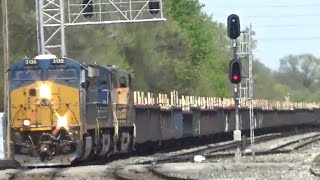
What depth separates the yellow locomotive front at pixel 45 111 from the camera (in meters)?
23.4

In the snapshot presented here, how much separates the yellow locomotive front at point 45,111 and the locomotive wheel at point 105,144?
8.27 feet

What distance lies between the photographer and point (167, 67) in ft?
221

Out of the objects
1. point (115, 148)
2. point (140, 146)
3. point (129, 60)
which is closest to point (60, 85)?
point (115, 148)

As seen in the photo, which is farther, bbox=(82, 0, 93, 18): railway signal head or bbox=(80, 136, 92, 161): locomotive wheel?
bbox=(82, 0, 93, 18): railway signal head

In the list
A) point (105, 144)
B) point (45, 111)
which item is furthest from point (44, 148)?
point (105, 144)

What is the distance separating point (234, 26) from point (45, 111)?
18.2ft

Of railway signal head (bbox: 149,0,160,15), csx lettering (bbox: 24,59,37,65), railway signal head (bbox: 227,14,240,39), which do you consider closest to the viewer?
railway signal head (bbox: 227,14,240,39)

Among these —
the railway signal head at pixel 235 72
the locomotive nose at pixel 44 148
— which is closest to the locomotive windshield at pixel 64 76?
the locomotive nose at pixel 44 148

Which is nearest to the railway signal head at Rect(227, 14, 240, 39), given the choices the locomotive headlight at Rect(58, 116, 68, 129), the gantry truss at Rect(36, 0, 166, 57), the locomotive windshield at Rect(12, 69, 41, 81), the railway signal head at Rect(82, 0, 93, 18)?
the locomotive headlight at Rect(58, 116, 68, 129)

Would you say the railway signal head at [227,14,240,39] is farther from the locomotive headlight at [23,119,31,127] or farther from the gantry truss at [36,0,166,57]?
the gantry truss at [36,0,166,57]

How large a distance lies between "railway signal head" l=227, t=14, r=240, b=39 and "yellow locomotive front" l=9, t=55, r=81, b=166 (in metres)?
4.36

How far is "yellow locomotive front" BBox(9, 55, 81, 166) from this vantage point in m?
23.4

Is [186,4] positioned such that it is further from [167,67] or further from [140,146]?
[140,146]

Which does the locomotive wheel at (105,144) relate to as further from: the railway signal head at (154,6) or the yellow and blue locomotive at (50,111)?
the railway signal head at (154,6)
